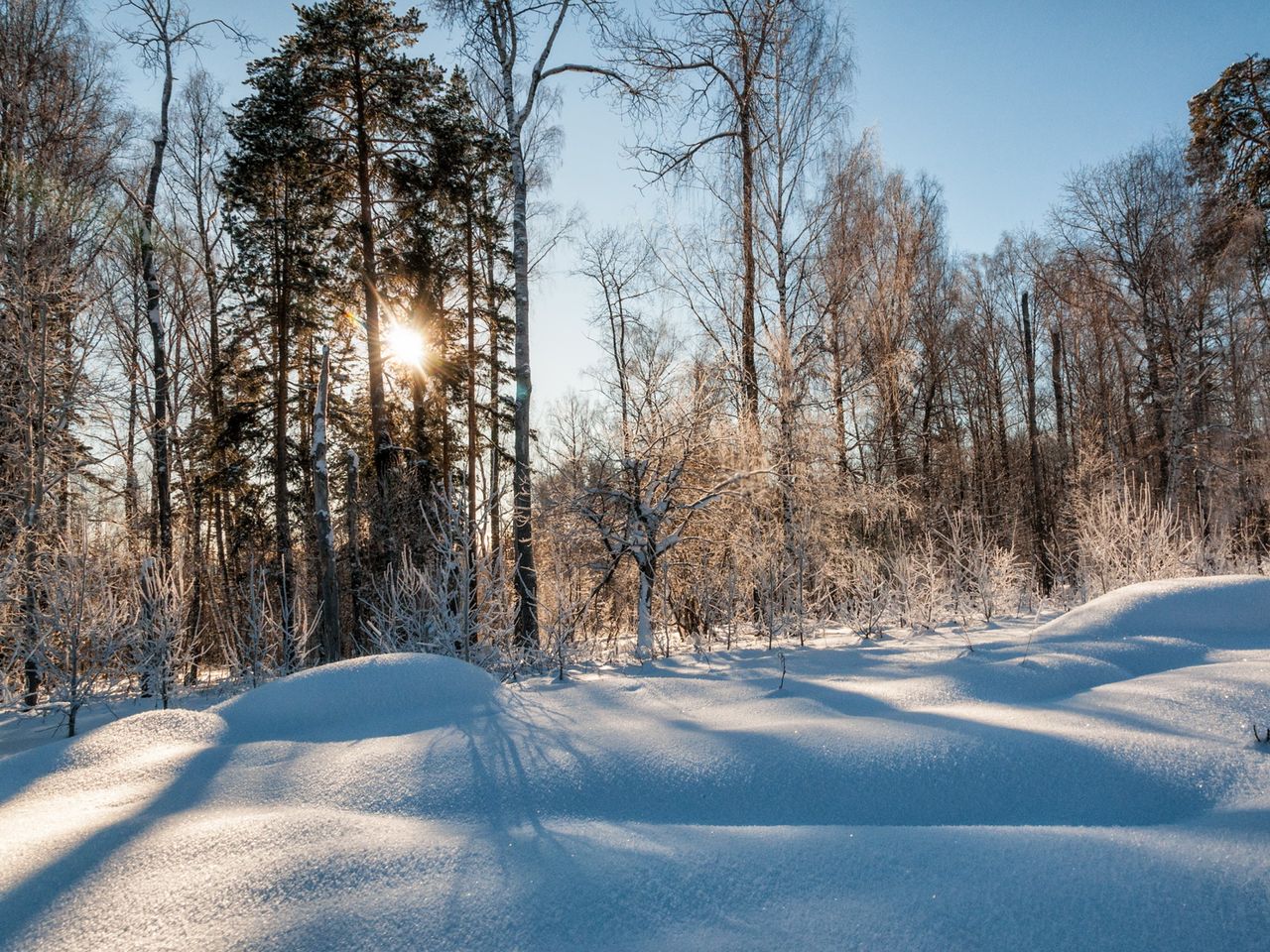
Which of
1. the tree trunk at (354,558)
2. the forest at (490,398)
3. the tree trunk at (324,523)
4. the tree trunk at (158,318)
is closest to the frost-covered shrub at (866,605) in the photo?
the forest at (490,398)

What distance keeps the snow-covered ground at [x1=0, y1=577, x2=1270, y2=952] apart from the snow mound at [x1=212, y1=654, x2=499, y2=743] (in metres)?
0.02

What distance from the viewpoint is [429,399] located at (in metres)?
15.6

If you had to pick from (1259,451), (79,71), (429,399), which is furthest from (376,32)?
(1259,451)

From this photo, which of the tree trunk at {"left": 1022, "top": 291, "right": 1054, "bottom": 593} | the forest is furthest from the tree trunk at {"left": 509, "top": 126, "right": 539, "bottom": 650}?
the tree trunk at {"left": 1022, "top": 291, "right": 1054, "bottom": 593}

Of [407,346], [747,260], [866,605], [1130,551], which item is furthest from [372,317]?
[1130,551]

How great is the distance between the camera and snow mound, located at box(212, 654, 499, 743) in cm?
394

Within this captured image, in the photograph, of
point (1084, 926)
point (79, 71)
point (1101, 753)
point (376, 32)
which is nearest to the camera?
point (1084, 926)

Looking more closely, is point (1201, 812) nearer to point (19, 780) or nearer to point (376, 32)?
point (19, 780)

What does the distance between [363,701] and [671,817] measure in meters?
2.52

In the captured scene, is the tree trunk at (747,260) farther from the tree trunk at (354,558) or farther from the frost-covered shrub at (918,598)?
the tree trunk at (354,558)

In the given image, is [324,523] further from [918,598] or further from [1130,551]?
[1130,551]

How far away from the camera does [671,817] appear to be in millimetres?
2523

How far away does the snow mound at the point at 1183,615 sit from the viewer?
5141mm

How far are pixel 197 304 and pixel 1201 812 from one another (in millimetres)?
19684
